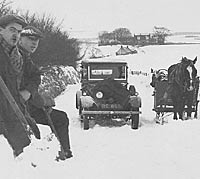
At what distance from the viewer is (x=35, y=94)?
5340mm

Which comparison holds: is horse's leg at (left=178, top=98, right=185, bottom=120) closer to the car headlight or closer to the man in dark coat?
the car headlight

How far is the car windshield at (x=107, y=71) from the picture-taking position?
41.7 ft

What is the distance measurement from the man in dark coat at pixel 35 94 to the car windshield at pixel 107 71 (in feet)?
22.0

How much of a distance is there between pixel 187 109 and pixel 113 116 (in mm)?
2272

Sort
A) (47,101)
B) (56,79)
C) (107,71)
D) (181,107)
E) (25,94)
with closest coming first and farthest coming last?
1. (25,94)
2. (47,101)
3. (181,107)
4. (107,71)
5. (56,79)

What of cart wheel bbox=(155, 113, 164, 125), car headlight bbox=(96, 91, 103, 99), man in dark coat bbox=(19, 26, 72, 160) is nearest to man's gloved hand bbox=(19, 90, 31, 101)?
man in dark coat bbox=(19, 26, 72, 160)

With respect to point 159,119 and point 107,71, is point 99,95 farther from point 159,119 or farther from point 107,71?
point 159,119

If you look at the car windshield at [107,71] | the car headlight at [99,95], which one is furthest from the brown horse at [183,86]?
the car headlight at [99,95]

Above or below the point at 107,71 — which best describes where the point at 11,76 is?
above

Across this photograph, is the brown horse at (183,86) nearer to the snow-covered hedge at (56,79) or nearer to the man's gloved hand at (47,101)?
the snow-covered hedge at (56,79)

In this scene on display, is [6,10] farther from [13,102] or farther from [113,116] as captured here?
[13,102]

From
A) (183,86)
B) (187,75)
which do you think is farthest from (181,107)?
(187,75)

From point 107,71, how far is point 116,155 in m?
5.82

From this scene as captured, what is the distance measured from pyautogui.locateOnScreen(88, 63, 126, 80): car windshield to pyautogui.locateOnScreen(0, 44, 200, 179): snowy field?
147cm
